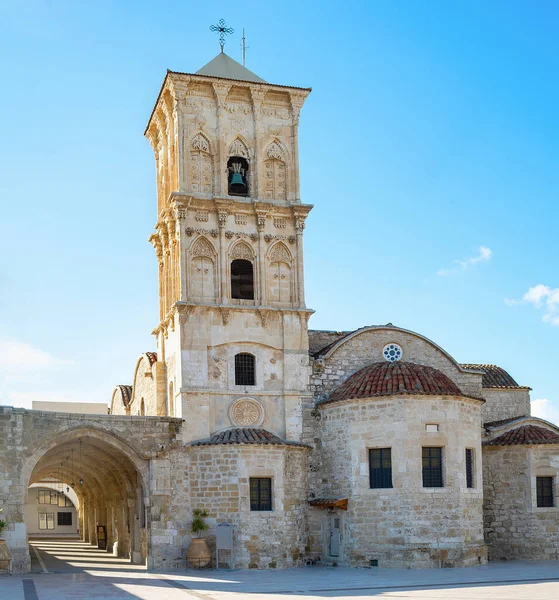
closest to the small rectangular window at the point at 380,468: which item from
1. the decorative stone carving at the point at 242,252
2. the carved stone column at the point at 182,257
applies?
the decorative stone carving at the point at 242,252

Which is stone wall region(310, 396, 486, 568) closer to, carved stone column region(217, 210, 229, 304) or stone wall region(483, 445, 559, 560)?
stone wall region(483, 445, 559, 560)

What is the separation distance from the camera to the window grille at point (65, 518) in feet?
209

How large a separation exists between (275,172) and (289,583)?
639 inches

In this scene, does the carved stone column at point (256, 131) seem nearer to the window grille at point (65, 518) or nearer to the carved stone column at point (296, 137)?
the carved stone column at point (296, 137)

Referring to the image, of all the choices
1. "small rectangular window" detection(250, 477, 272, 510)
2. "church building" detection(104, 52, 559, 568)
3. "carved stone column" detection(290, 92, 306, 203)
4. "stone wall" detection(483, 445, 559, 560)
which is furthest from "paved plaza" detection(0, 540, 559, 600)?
"carved stone column" detection(290, 92, 306, 203)

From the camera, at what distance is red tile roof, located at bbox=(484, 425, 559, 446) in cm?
3272

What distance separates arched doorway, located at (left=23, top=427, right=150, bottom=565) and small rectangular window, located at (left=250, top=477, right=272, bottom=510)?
363 centimetres

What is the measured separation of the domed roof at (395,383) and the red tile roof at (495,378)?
5752 millimetres

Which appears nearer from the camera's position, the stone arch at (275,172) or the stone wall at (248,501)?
the stone wall at (248,501)

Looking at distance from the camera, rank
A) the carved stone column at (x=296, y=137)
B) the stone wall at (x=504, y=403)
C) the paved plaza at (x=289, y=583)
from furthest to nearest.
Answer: the stone wall at (x=504, y=403), the carved stone column at (x=296, y=137), the paved plaza at (x=289, y=583)

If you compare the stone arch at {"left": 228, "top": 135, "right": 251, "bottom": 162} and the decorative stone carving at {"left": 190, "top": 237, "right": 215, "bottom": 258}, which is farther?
the stone arch at {"left": 228, "top": 135, "right": 251, "bottom": 162}

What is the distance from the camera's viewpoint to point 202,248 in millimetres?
32656

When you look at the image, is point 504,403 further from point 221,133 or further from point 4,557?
point 4,557

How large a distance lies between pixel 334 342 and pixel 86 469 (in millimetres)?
15565
